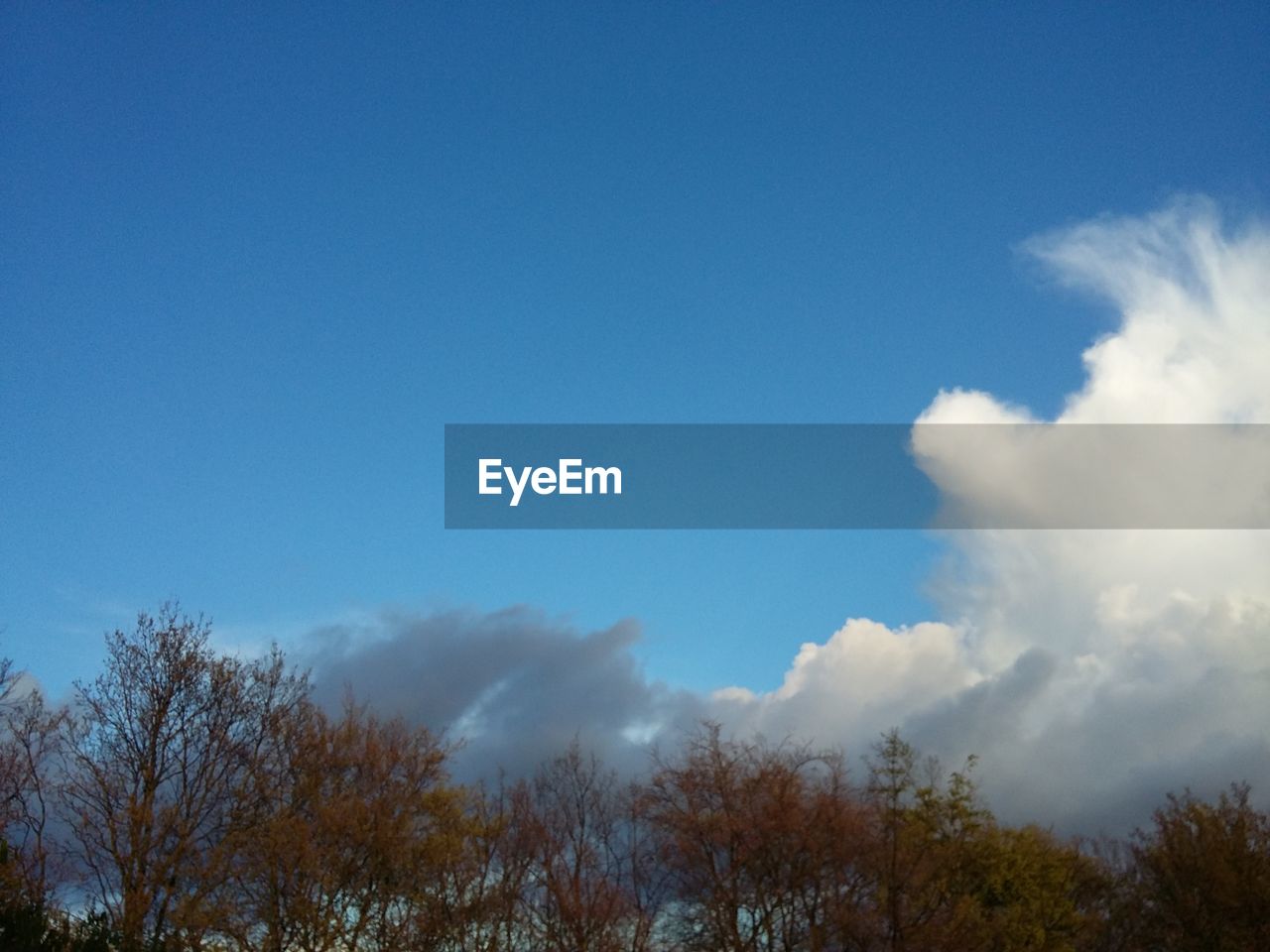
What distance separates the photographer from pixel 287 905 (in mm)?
40500

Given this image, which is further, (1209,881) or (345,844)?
(1209,881)

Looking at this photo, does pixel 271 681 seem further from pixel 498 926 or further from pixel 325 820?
pixel 498 926

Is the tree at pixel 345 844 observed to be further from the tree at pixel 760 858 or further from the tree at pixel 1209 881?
the tree at pixel 1209 881

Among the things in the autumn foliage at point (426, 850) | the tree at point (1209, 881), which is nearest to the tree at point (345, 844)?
the autumn foliage at point (426, 850)

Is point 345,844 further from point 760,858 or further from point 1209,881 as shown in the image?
point 1209,881

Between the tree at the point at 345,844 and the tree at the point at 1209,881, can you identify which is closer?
the tree at the point at 345,844

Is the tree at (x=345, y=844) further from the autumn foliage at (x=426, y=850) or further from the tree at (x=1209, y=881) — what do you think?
the tree at (x=1209, y=881)

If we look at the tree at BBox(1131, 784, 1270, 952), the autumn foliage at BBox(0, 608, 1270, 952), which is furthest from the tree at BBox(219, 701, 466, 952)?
the tree at BBox(1131, 784, 1270, 952)

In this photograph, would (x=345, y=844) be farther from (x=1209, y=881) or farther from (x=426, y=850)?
(x=1209, y=881)

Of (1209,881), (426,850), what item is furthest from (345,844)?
(1209,881)

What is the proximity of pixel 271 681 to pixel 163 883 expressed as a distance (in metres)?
8.82

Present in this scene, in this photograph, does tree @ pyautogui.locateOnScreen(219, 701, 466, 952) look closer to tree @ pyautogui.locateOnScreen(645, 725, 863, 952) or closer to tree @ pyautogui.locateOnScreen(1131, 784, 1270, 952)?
tree @ pyautogui.locateOnScreen(645, 725, 863, 952)

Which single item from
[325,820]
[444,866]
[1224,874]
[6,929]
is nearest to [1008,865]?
[1224,874]

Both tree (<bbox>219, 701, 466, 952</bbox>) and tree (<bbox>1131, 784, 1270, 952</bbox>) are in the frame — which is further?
tree (<bbox>1131, 784, 1270, 952</bbox>)
